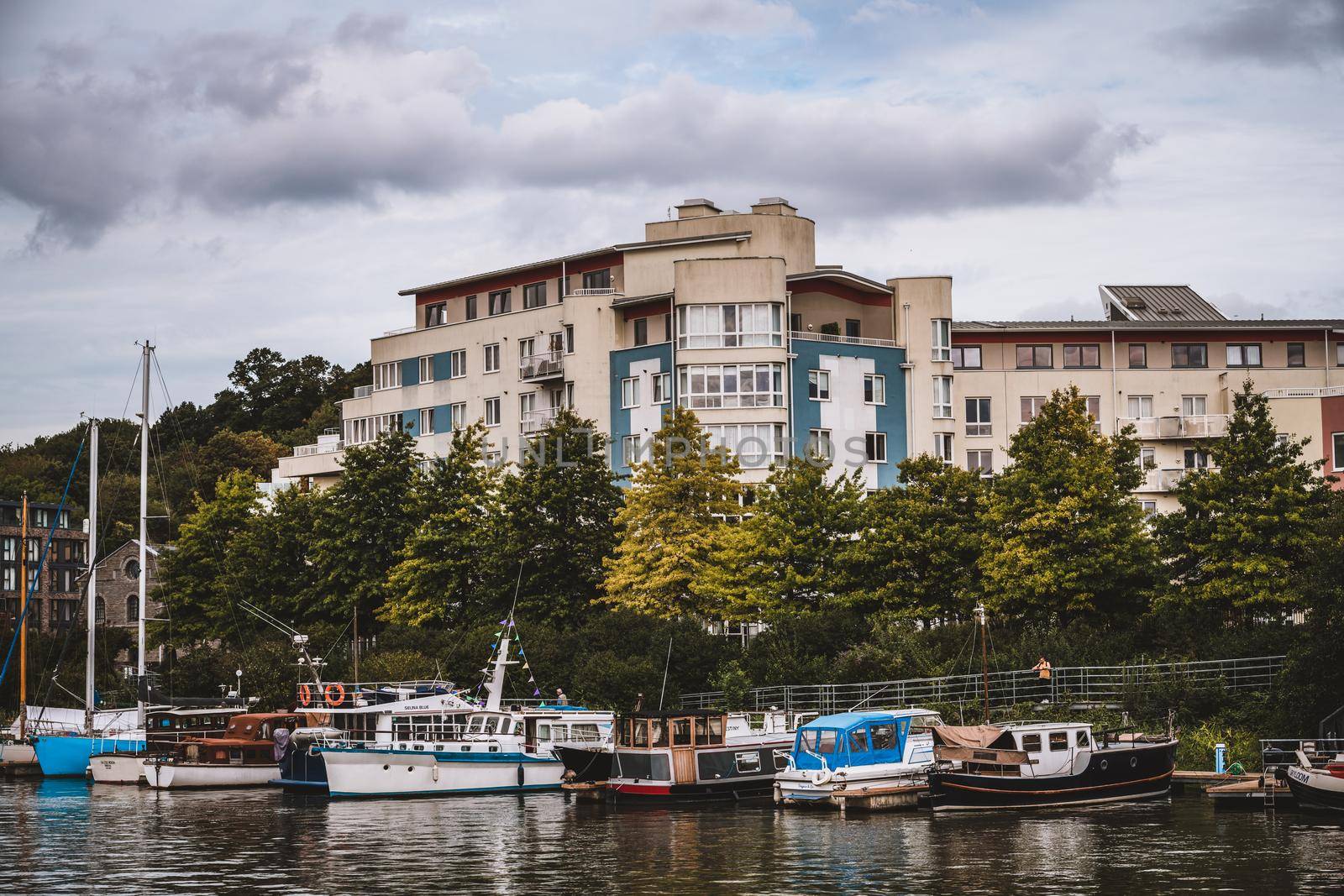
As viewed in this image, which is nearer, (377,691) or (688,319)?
(377,691)

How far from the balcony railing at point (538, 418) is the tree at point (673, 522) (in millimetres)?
19054

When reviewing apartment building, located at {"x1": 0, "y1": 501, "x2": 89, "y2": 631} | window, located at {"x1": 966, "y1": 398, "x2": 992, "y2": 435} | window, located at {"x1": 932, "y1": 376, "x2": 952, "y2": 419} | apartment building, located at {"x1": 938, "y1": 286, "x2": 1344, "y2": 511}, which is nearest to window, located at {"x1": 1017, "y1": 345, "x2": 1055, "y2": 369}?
apartment building, located at {"x1": 938, "y1": 286, "x2": 1344, "y2": 511}

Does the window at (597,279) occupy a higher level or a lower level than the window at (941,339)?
higher

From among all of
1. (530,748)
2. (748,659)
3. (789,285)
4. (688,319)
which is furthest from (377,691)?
(789,285)

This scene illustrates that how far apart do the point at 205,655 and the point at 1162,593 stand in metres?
52.1

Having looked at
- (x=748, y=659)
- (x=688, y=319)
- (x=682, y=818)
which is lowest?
(x=682, y=818)

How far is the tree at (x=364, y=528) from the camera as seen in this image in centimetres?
8825

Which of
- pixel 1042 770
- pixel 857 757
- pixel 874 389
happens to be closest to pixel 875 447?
pixel 874 389

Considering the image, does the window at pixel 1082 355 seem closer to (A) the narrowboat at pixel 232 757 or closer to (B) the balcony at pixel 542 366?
(B) the balcony at pixel 542 366

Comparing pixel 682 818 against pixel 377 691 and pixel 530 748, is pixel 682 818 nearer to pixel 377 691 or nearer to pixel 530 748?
pixel 530 748

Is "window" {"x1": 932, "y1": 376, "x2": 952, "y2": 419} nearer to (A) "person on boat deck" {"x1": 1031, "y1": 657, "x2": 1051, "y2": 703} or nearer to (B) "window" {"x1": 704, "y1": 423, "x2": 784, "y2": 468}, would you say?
(B) "window" {"x1": 704, "y1": 423, "x2": 784, "y2": 468}

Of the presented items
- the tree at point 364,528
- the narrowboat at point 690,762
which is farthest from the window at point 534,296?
the narrowboat at point 690,762

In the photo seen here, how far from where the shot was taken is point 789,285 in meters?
92.7

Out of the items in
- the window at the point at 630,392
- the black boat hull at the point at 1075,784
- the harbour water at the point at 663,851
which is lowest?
the harbour water at the point at 663,851
